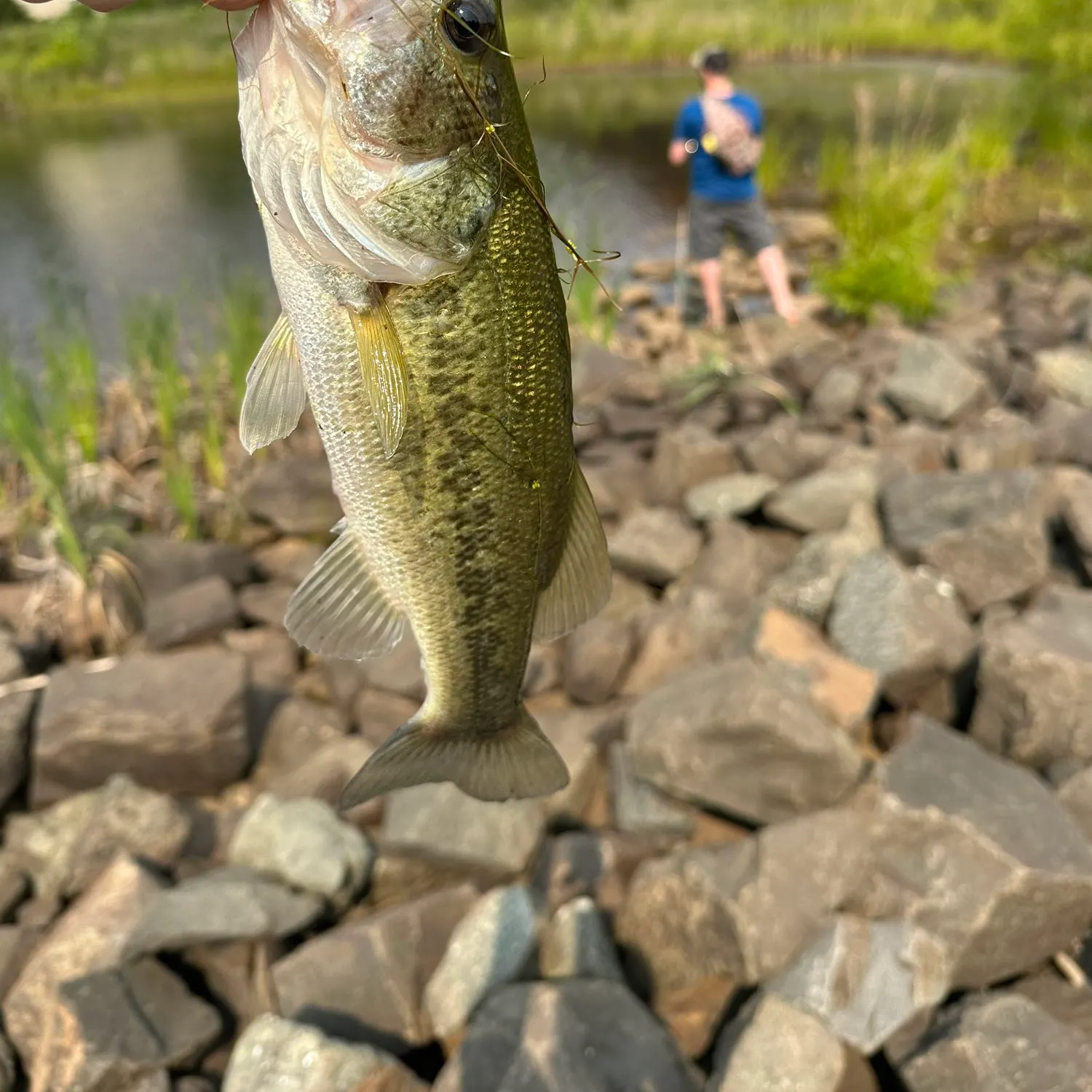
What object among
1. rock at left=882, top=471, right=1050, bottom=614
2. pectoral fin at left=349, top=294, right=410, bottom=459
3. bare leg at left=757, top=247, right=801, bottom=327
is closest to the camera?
pectoral fin at left=349, top=294, right=410, bottom=459

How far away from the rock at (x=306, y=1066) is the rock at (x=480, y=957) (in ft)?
0.81

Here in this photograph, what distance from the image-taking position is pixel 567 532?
5.81 feet

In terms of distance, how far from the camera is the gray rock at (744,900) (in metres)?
2.74

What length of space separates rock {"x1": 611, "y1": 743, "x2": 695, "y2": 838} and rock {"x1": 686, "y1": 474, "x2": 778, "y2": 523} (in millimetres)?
1855

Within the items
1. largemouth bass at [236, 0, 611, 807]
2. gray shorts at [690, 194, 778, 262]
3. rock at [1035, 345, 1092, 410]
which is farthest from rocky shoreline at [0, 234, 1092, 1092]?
gray shorts at [690, 194, 778, 262]

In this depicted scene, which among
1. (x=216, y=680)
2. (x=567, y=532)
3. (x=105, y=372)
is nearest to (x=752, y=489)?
(x=216, y=680)

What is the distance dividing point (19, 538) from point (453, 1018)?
148 inches

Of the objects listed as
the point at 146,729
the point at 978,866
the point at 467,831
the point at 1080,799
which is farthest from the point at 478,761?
the point at 1080,799

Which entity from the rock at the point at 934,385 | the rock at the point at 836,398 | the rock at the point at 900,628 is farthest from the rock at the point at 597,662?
the rock at the point at 934,385

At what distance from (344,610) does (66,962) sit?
1.93m

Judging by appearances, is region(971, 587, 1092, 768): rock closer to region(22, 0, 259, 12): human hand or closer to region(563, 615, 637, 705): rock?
region(563, 615, 637, 705): rock

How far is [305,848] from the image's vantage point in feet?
10.3

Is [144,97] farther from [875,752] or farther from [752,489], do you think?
[875,752]

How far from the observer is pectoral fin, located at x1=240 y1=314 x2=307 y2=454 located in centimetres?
158
